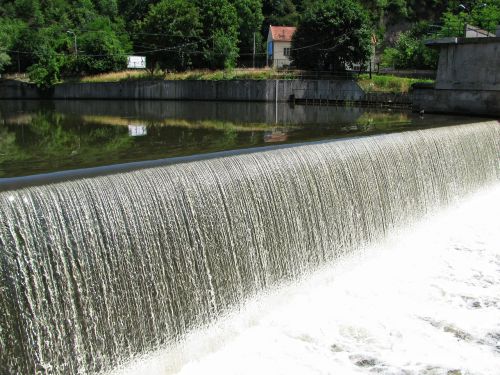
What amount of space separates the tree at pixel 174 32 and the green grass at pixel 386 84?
13.0m

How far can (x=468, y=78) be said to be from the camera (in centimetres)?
1864

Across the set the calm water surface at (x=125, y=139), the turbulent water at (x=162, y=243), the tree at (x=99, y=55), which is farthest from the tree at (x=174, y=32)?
the turbulent water at (x=162, y=243)

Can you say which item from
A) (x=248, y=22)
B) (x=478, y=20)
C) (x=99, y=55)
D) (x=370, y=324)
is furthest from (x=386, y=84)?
(x=370, y=324)

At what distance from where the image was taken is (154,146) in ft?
36.4

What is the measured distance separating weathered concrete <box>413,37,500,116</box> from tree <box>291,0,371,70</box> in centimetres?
1416

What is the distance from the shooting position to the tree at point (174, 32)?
37.1m

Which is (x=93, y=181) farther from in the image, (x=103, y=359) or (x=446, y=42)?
(x=446, y=42)

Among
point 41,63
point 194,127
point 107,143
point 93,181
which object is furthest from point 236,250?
point 41,63

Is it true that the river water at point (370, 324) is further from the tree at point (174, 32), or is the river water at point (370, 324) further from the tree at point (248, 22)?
the tree at point (248, 22)

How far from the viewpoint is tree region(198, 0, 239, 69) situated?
37.2 metres

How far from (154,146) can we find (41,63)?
31.9m

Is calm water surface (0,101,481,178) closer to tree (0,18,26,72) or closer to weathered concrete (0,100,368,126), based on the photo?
weathered concrete (0,100,368,126)

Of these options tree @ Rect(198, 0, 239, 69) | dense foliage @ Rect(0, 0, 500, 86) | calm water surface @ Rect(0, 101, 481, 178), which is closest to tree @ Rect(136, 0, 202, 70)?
dense foliage @ Rect(0, 0, 500, 86)

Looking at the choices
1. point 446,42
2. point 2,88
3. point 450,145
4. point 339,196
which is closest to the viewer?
point 339,196
